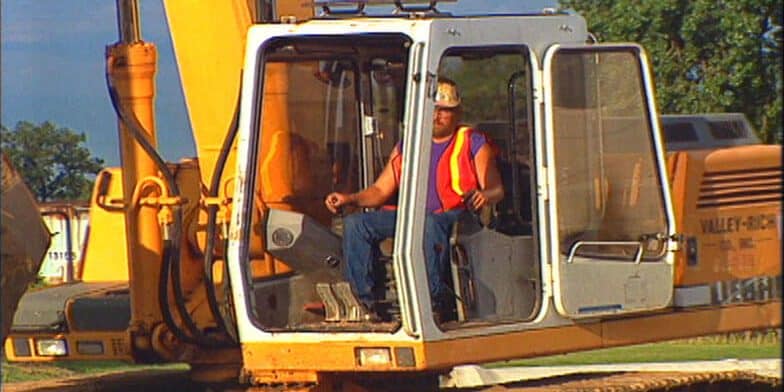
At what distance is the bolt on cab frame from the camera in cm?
937

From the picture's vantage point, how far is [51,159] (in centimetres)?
1024

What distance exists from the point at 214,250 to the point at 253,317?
53 cm

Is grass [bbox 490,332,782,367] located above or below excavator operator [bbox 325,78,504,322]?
below

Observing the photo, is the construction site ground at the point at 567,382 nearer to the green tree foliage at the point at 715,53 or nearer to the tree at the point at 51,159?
the tree at the point at 51,159

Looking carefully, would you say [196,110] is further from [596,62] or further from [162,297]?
[596,62]

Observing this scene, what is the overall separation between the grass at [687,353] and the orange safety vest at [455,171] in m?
10.8

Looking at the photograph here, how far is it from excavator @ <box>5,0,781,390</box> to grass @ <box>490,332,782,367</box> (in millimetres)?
10183

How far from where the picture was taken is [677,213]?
1014 centimetres

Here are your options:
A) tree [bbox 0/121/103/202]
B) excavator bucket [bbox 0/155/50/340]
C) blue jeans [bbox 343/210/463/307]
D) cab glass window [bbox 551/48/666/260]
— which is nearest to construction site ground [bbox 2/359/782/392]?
cab glass window [bbox 551/48/666/260]

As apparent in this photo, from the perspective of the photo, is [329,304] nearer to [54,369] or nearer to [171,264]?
[171,264]

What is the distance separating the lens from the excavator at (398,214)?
9.55 metres

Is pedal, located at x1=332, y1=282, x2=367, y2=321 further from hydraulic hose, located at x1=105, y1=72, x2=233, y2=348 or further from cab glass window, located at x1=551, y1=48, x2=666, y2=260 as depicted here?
cab glass window, located at x1=551, y1=48, x2=666, y2=260

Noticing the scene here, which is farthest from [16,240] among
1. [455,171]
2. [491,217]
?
[491,217]

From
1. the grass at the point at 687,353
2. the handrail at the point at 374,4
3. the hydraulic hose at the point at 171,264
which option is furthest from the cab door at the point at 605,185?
the grass at the point at 687,353
